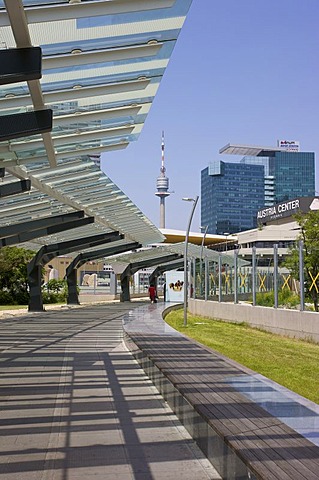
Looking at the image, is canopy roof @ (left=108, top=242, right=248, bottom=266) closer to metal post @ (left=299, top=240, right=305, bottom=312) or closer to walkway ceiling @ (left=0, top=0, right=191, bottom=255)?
metal post @ (left=299, top=240, right=305, bottom=312)

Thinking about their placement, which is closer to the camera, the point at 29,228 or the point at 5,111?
the point at 5,111

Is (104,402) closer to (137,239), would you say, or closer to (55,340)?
(55,340)

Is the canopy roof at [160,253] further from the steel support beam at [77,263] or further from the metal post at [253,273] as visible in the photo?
the metal post at [253,273]

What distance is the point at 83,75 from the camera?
10.2 metres

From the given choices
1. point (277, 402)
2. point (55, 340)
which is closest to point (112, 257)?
point (55, 340)

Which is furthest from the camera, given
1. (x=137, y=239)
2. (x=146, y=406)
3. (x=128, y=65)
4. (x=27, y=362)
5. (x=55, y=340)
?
(x=137, y=239)

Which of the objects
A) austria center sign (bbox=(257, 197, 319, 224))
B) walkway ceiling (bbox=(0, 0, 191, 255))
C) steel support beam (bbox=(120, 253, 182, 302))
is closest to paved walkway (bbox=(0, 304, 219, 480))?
walkway ceiling (bbox=(0, 0, 191, 255))

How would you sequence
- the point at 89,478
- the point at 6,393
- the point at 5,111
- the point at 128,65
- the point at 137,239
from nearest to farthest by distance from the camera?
the point at 89,478 < the point at 6,393 < the point at 128,65 < the point at 5,111 < the point at 137,239

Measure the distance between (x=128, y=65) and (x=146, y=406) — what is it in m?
5.48

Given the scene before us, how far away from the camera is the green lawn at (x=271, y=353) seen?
9.94m

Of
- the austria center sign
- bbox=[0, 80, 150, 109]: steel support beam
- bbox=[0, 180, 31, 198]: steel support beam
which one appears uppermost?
the austria center sign

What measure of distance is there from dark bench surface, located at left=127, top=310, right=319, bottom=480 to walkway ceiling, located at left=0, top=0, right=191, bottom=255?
15.3 ft

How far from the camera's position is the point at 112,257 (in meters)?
47.0

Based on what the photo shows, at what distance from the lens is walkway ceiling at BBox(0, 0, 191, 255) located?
7.96 metres
